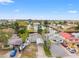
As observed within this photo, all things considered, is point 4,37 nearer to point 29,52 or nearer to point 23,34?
point 23,34

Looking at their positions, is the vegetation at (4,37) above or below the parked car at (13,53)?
above

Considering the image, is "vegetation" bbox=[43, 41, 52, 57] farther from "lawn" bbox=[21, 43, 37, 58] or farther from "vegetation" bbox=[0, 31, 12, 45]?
"vegetation" bbox=[0, 31, 12, 45]

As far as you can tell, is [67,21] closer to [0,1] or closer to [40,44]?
[40,44]

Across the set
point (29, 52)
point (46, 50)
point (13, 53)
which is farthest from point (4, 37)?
point (46, 50)

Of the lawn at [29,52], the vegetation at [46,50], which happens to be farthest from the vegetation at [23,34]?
the vegetation at [46,50]

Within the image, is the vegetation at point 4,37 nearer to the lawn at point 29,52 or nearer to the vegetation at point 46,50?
the lawn at point 29,52

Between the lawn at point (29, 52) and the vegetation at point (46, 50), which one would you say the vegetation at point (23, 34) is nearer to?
the lawn at point (29, 52)

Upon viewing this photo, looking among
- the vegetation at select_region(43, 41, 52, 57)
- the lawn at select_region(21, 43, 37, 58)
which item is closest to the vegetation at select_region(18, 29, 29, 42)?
the lawn at select_region(21, 43, 37, 58)

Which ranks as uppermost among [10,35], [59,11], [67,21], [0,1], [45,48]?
[0,1]

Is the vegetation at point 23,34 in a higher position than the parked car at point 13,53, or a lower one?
higher

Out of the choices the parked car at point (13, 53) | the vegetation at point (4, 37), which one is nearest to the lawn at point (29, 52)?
the parked car at point (13, 53)

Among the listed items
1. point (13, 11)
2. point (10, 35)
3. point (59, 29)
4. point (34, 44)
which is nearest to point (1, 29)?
point (10, 35)
